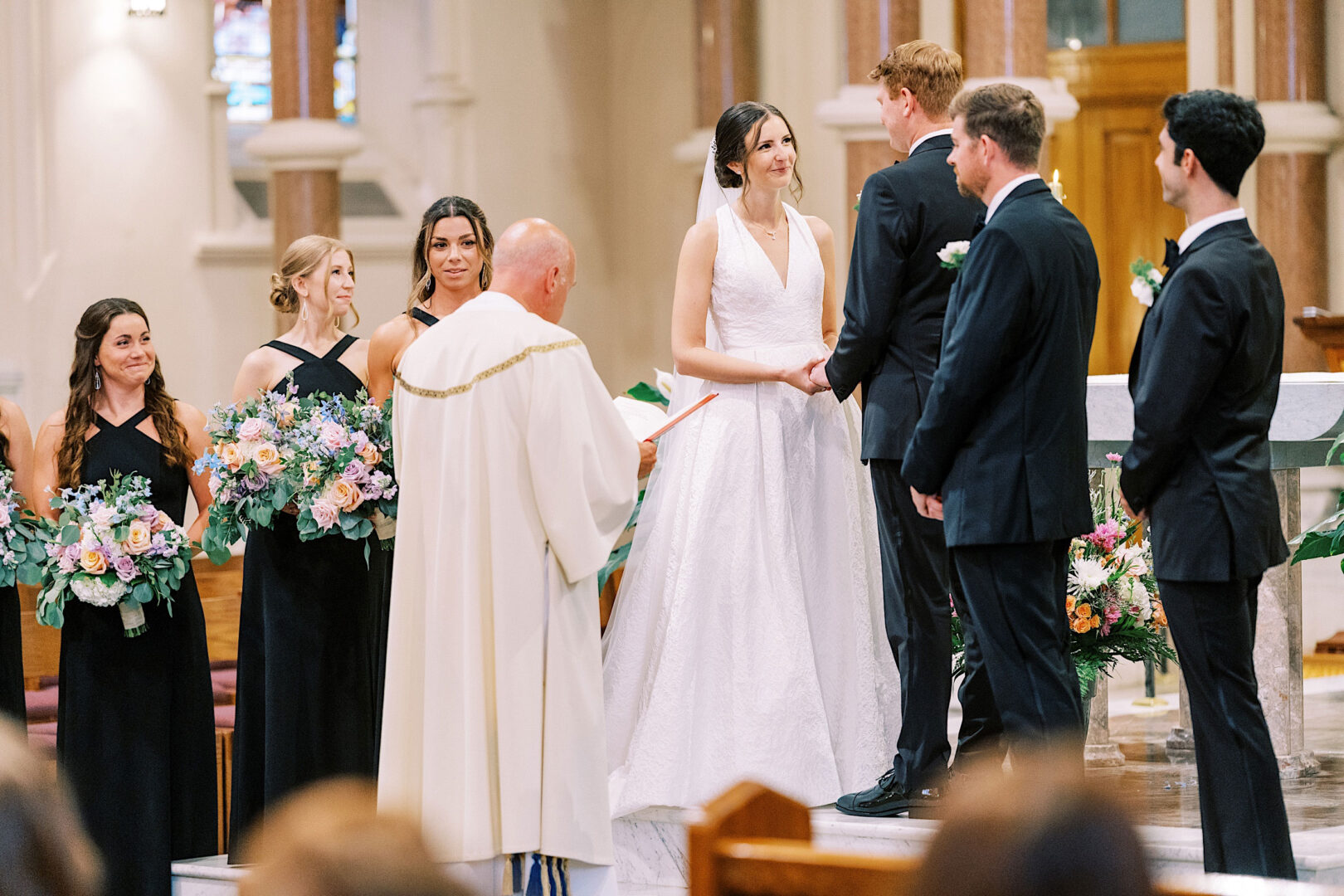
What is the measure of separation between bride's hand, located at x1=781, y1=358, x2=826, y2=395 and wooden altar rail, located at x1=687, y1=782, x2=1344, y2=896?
2870mm

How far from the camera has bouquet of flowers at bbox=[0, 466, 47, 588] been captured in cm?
497

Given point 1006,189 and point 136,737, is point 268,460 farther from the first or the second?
point 1006,189

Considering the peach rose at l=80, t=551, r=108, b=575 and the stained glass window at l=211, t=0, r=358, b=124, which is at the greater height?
the stained glass window at l=211, t=0, r=358, b=124

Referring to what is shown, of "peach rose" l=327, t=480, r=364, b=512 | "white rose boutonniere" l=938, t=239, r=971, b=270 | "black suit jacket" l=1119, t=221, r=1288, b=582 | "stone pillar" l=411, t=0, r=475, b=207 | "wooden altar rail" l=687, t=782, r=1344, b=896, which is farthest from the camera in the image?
"stone pillar" l=411, t=0, r=475, b=207

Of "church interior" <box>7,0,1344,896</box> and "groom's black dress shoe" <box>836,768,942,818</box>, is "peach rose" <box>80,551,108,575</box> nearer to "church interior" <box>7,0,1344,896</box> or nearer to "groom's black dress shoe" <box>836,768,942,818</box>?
"groom's black dress shoe" <box>836,768,942,818</box>

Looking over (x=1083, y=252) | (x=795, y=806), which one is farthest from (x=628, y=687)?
(x=795, y=806)

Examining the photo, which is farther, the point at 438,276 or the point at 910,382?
the point at 438,276

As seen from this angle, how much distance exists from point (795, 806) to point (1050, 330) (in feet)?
6.49

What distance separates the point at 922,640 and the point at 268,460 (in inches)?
72.8

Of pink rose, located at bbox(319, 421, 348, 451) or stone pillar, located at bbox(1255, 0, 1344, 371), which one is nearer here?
pink rose, located at bbox(319, 421, 348, 451)

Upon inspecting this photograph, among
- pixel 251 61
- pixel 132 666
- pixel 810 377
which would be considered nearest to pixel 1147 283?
pixel 810 377

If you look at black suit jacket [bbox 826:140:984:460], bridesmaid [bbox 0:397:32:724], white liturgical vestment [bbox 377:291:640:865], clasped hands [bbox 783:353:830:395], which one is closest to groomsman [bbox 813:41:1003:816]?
black suit jacket [bbox 826:140:984:460]

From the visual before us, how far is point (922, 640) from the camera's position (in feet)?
14.7

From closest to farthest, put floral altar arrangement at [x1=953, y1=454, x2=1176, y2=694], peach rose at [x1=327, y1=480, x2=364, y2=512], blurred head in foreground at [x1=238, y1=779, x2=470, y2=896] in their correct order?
blurred head in foreground at [x1=238, y1=779, x2=470, y2=896] < peach rose at [x1=327, y1=480, x2=364, y2=512] < floral altar arrangement at [x1=953, y1=454, x2=1176, y2=694]
